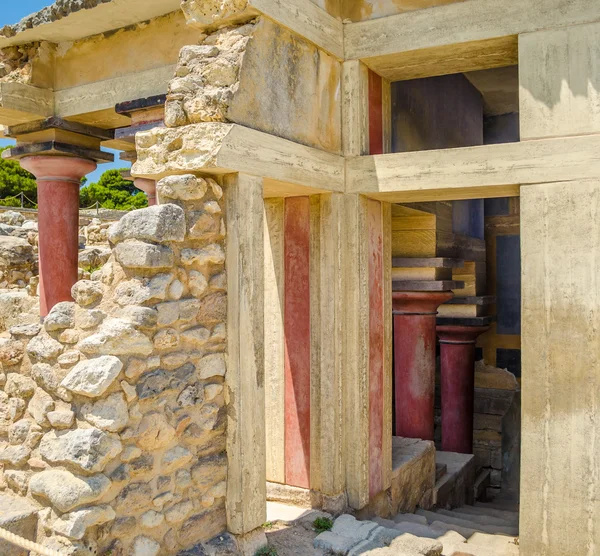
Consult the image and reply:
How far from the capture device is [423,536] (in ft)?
15.9

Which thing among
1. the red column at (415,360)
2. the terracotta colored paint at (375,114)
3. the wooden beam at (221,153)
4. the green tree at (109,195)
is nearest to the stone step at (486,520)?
the red column at (415,360)

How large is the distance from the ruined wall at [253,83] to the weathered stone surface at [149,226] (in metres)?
0.65

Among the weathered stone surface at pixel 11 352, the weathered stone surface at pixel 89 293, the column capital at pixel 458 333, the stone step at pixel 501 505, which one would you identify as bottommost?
the stone step at pixel 501 505

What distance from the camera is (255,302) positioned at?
387 cm

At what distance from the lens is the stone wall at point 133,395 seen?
311 centimetres

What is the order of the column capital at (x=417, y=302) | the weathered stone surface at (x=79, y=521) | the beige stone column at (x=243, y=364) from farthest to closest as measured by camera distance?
the column capital at (x=417, y=302) < the beige stone column at (x=243, y=364) < the weathered stone surface at (x=79, y=521)

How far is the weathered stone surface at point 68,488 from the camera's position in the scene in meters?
2.99

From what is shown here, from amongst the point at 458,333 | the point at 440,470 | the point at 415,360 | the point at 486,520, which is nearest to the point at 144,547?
the point at 486,520

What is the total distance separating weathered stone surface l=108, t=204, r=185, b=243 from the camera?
345 cm

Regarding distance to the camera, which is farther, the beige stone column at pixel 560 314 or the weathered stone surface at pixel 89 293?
the beige stone column at pixel 560 314

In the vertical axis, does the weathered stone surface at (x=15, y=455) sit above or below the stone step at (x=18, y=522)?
above

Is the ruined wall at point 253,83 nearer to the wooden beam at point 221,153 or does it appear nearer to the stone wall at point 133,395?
the wooden beam at point 221,153

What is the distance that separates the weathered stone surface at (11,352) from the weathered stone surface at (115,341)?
0.57 metres

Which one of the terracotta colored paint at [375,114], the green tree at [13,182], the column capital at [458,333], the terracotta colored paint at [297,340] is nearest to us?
the terracotta colored paint at [297,340]
